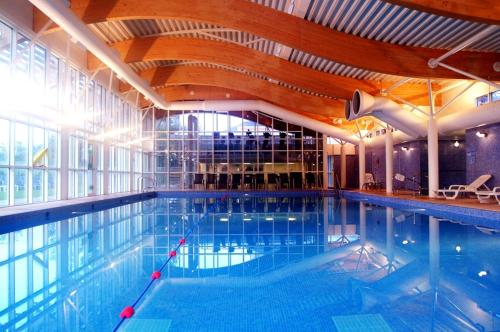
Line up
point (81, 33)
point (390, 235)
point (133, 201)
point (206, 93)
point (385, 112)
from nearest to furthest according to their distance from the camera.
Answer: point (390, 235) < point (81, 33) < point (385, 112) < point (133, 201) < point (206, 93)

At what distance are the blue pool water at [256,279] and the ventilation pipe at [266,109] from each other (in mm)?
11284

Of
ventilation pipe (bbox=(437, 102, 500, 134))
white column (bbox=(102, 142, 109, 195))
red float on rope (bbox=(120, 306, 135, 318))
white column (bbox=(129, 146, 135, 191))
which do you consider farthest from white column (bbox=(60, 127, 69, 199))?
ventilation pipe (bbox=(437, 102, 500, 134))

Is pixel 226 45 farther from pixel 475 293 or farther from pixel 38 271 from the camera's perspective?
pixel 475 293

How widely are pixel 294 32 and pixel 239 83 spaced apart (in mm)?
6639

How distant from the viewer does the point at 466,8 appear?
19.4ft

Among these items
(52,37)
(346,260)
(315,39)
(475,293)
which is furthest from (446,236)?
(52,37)

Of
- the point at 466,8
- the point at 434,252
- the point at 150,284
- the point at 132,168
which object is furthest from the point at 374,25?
the point at 132,168

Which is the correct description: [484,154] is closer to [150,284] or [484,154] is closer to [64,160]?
[150,284]

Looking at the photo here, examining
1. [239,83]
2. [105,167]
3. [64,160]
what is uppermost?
[239,83]

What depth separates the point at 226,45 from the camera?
11.5 metres

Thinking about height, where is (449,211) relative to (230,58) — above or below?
below

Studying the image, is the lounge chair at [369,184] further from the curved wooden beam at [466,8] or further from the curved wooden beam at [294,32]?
the curved wooden beam at [466,8]

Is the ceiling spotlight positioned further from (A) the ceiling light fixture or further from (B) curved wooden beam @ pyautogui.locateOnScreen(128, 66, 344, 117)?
(B) curved wooden beam @ pyautogui.locateOnScreen(128, 66, 344, 117)

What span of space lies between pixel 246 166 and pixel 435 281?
56.2 feet
